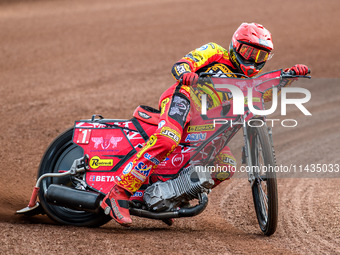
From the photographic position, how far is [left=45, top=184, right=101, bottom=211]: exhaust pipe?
5.80 metres

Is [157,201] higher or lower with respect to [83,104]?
higher

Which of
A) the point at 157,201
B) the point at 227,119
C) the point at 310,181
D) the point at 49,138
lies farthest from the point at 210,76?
the point at 49,138

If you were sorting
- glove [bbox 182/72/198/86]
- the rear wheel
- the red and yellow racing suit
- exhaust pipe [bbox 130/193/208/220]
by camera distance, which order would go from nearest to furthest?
glove [bbox 182/72/198/86] → the red and yellow racing suit → exhaust pipe [bbox 130/193/208/220] → the rear wheel

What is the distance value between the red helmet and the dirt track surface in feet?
5.76

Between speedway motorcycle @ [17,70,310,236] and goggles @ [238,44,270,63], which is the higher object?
goggles @ [238,44,270,63]

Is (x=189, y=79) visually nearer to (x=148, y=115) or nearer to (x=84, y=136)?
(x=148, y=115)

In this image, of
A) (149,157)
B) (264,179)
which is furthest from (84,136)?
(264,179)

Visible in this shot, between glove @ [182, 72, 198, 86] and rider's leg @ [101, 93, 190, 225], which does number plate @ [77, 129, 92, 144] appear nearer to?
rider's leg @ [101, 93, 190, 225]

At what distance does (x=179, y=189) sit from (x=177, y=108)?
32.0 inches

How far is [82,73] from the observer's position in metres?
14.1

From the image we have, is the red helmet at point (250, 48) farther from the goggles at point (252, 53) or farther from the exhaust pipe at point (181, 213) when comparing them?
the exhaust pipe at point (181, 213)

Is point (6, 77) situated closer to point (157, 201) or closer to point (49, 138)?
point (49, 138)

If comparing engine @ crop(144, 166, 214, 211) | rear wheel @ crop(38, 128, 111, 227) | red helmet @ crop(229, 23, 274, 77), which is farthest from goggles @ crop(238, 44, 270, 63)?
rear wheel @ crop(38, 128, 111, 227)

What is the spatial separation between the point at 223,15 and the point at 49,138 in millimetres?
12345
